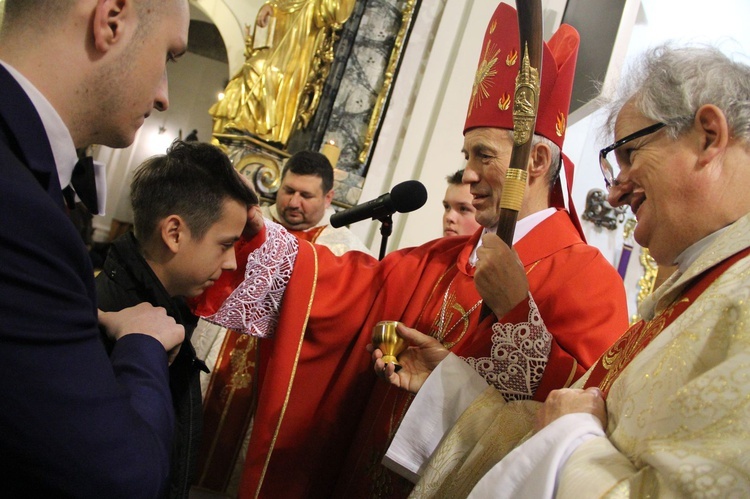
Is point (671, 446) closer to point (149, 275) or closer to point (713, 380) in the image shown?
point (713, 380)

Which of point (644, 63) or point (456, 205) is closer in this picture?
point (644, 63)

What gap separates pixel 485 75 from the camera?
2486mm

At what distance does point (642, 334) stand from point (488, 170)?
956 millimetres

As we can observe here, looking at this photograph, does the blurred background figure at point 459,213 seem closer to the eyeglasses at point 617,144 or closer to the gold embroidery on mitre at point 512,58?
the gold embroidery on mitre at point 512,58

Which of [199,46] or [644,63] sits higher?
[199,46]

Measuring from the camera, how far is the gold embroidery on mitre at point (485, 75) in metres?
2.43

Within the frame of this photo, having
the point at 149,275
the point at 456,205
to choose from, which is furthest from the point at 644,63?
the point at 456,205

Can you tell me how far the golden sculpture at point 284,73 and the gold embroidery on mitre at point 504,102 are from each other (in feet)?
9.96

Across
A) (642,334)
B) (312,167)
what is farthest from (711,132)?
(312,167)

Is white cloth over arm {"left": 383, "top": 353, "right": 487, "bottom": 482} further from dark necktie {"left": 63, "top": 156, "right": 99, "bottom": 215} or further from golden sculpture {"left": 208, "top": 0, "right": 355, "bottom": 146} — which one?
golden sculpture {"left": 208, "top": 0, "right": 355, "bottom": 146}

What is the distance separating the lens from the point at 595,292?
1.95 m

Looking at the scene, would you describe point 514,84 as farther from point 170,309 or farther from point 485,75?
point 170,309

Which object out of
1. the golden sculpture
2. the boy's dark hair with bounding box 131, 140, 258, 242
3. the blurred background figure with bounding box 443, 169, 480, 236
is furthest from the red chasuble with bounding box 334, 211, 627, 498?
the golden sculpture

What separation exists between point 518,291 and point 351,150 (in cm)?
356
